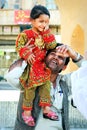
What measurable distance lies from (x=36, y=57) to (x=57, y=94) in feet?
0.77

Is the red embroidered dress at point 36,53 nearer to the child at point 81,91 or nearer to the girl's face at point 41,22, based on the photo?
the girl's face at point 41,22

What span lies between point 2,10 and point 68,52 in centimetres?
2142

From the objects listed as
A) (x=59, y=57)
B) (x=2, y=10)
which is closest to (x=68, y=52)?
(x=59, y=57)

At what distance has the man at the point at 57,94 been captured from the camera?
6.89 feet

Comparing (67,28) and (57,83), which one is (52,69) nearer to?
(57,83)

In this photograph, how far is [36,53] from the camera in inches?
84.8

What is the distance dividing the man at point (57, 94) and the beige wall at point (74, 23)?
17.6 ft

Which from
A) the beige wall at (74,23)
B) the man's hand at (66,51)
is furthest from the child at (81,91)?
the beige wall at (74,23)

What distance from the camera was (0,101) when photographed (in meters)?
3.97

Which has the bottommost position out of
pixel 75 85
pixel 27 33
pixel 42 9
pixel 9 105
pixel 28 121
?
pixel 9 105

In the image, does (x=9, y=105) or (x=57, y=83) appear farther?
(x=9, y=105)

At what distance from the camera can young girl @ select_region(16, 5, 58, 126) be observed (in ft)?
6.95

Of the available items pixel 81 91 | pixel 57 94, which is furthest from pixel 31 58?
pixel 81 91

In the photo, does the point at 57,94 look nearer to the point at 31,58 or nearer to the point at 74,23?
the point at 31,58
